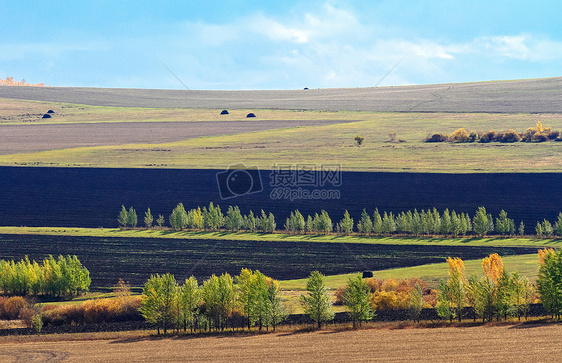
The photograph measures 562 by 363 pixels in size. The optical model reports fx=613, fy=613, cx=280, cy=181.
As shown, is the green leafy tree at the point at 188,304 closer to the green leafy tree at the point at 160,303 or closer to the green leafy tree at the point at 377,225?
the green leafy tree at the point at 160,303

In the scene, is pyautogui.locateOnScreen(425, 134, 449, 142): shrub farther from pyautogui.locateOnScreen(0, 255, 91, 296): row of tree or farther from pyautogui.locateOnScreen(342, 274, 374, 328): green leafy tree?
pyautogui.locateOnScreen(0, 255, 91, 296): row of tree

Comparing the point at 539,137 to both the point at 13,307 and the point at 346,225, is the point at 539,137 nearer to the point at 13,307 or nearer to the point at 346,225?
the point at 346,225

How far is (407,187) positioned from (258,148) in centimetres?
4289

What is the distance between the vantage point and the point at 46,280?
63812 mm

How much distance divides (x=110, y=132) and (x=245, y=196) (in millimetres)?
71816

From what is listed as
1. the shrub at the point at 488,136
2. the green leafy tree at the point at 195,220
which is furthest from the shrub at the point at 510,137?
the green leafy tree at the point at 195,220

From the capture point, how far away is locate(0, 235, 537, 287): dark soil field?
227 ft

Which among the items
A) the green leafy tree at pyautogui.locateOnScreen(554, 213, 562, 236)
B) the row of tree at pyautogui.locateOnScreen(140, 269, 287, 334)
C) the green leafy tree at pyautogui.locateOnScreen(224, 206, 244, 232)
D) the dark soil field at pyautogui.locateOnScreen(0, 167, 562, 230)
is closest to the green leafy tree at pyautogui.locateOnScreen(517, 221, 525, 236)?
the dark soil field at pyautogui.locateOnScreen(0, 167, 562, 230)

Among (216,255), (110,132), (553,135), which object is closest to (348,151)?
(553,135)

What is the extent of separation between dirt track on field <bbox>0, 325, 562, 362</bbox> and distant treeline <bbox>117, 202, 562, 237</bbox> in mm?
37519

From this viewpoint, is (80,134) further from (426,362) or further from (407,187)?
(426,362)

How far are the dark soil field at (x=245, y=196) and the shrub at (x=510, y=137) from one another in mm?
36078

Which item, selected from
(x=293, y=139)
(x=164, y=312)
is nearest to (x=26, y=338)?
(x=164, y=312)

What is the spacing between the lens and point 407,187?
319 feet
